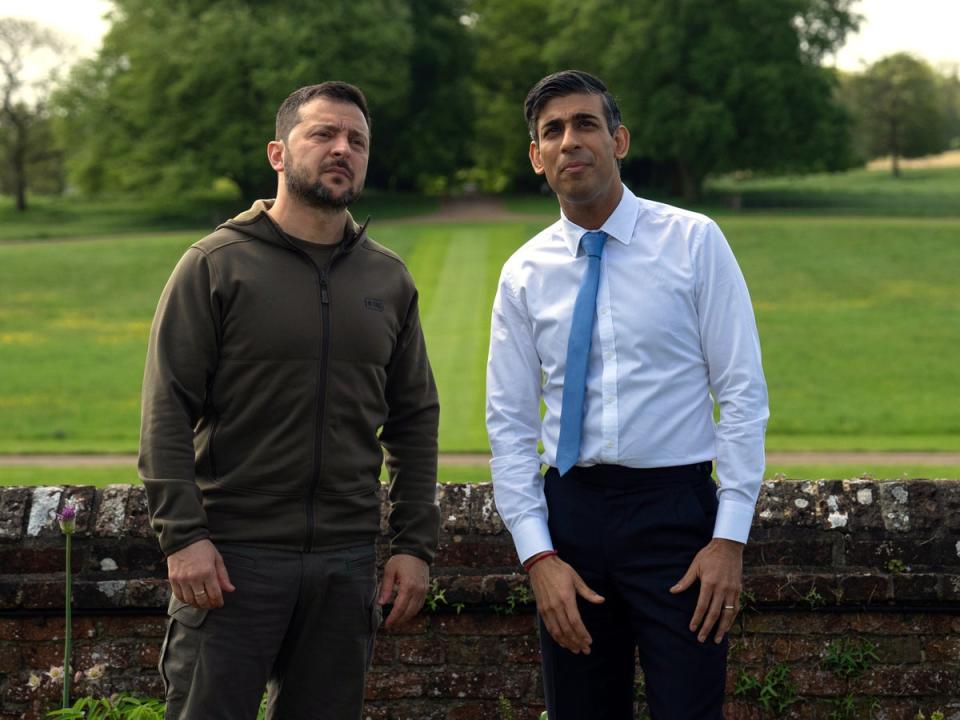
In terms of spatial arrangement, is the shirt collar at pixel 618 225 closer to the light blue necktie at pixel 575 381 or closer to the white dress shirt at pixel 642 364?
the white dress shirt at pixel 642 364

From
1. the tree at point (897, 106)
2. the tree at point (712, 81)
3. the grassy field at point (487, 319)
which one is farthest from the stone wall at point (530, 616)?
the tree at point (897, 106)

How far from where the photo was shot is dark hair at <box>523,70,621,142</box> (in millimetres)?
3254

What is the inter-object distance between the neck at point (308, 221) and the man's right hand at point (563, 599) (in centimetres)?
105

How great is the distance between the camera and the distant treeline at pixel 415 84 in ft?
160

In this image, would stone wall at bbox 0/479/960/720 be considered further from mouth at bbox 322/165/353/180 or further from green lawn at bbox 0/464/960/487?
green lawn at bbox 0/464/960/487

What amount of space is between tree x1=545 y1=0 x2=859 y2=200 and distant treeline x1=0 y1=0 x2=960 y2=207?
8 cm

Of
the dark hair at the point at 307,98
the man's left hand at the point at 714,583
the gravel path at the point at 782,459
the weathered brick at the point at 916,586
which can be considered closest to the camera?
the man's left hand at the point at 714,583

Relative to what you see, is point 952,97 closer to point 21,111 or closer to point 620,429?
point 21,111

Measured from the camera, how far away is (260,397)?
3.17 metres

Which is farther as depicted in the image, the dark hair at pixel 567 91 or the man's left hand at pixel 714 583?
the dark hair at pixel 567 91

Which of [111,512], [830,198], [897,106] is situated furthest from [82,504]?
[897,106]

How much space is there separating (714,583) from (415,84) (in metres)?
56.9

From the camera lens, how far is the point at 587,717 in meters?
3.22

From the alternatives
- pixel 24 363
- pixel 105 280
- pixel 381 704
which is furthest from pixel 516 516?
pixel 105 280
